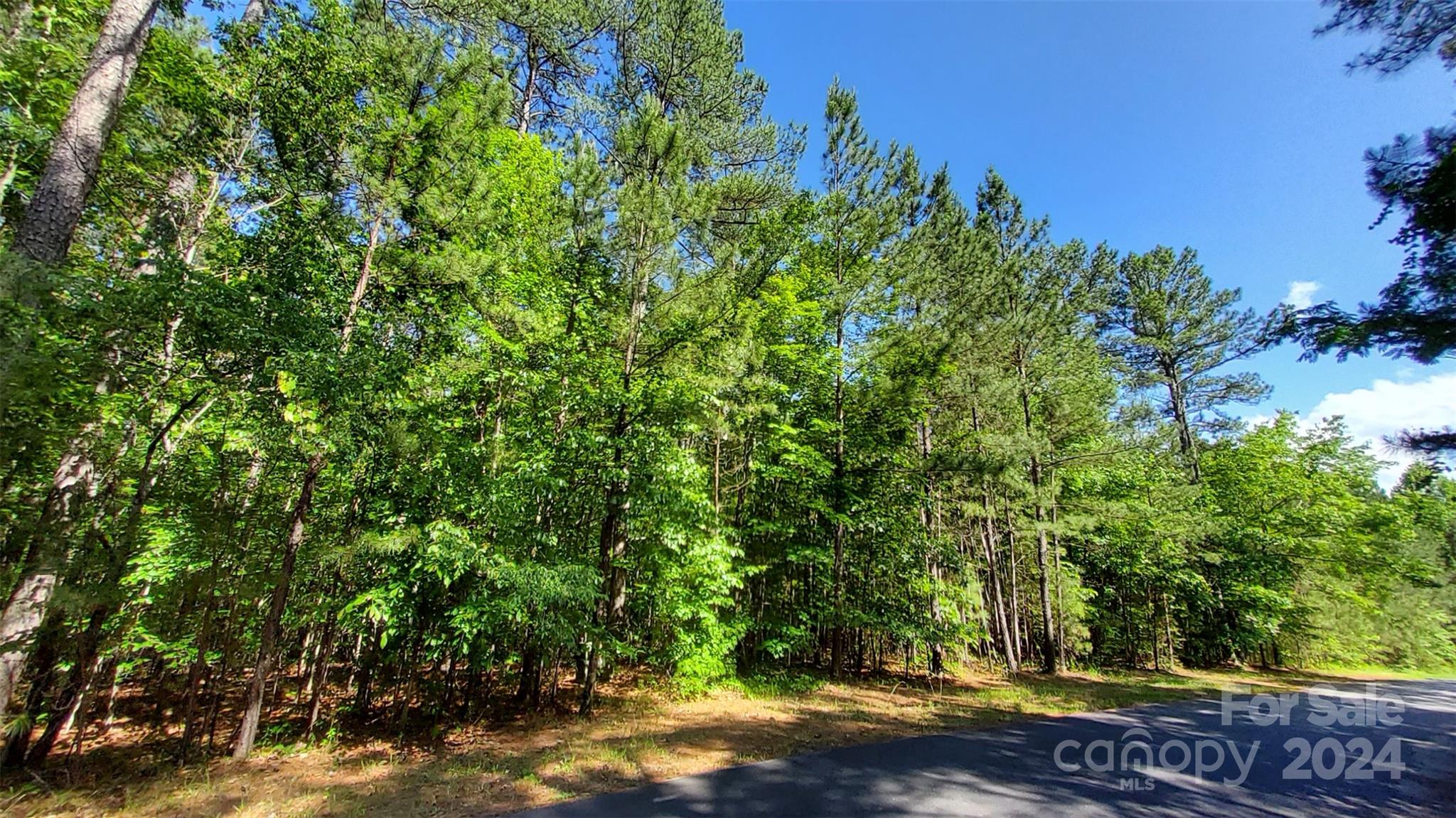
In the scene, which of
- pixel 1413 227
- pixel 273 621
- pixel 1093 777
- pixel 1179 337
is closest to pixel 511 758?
pixel 273 621

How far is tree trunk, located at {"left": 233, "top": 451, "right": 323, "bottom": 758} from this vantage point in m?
4.97

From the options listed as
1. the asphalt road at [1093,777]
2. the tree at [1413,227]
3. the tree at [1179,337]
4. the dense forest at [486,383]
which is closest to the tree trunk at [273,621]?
the dense forest at [486,383]

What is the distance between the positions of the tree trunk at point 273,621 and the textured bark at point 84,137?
2630 mm

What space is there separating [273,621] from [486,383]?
130 inches

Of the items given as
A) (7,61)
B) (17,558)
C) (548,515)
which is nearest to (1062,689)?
(548,515)

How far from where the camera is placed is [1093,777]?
4645mm

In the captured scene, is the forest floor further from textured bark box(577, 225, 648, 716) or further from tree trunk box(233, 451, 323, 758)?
textured bark box(577, 225, 648, 716)

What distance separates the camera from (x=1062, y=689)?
32.6 feet

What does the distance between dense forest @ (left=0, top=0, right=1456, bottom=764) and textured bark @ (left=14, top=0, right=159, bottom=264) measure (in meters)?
0.03

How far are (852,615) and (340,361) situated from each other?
881cm

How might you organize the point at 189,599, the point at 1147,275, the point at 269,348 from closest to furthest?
the point at 269,348 → the point at 189,599 → the point at 1147,275

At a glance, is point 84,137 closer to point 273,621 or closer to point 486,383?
point 486,383

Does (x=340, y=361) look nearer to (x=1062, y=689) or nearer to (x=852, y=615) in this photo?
(x=852, y=615)

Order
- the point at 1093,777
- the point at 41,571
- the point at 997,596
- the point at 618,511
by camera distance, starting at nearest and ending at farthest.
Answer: the point at 41,571, the point at 1093,777, the point at 618,511, the point at 997,596
